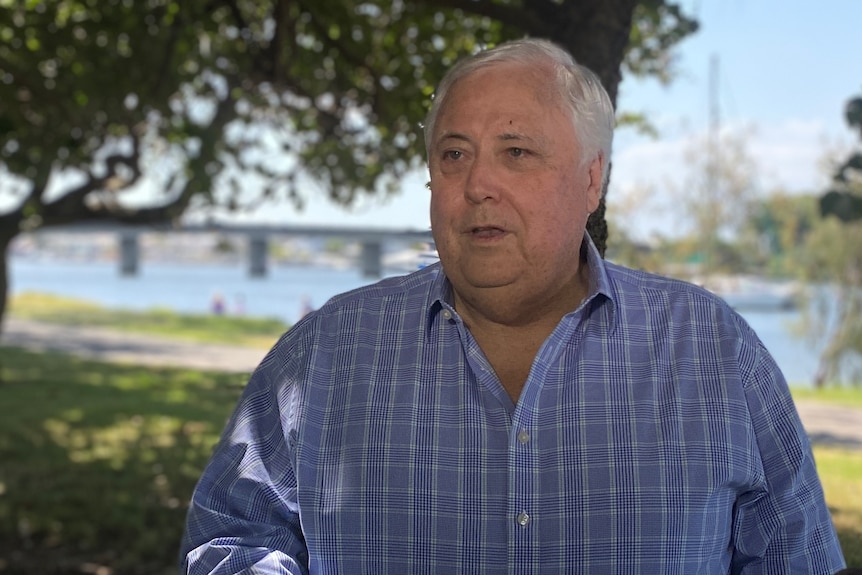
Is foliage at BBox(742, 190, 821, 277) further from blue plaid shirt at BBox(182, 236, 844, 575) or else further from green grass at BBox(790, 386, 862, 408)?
blue plaid shirt at BBox(182, 236, 844, 575)

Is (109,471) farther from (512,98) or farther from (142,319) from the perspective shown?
(142,319)

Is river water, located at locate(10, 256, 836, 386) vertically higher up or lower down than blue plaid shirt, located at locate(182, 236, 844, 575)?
higher up

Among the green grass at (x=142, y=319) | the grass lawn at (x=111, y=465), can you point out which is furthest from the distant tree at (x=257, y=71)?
the green grass at (x=142, y=319)

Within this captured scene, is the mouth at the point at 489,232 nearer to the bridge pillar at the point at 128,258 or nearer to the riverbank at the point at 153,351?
the riverbank at the point at 153,351

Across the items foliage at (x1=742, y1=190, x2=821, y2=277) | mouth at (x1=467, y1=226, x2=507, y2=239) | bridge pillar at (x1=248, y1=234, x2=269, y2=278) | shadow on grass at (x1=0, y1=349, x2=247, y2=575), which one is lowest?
shadow on grass at (x1=0, y1=349, x2=247, y2=575)

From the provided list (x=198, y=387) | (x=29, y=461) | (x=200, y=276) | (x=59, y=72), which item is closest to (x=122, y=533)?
(x=29, y=461)

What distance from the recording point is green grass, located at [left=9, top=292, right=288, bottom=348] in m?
21.1

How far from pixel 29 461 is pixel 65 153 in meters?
2.28

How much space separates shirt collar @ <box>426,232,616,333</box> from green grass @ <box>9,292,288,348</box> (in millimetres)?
15164

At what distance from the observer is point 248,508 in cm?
188

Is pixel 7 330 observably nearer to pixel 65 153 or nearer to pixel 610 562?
pixel 65 153

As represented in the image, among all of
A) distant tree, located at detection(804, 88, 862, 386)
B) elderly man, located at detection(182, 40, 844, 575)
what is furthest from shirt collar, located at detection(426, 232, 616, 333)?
distant tree, located at detection(804, 88, 862, 386)

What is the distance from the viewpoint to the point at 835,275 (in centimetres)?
1428

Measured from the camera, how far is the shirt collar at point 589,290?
6.40 ft
